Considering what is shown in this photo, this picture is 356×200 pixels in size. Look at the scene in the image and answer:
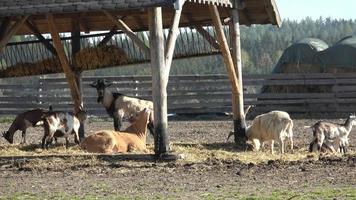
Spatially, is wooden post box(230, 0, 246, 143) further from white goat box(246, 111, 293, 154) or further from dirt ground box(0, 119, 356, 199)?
dirt ground box(0, 119, 356, 199)

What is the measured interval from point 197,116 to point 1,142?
1198 cm

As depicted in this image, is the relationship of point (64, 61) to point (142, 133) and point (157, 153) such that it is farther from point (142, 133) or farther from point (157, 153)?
point (157, 153)

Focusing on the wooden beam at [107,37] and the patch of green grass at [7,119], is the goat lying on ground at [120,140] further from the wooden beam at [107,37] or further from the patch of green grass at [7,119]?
the patch of green grass at [7,119]

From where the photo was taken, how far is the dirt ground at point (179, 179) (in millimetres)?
11242

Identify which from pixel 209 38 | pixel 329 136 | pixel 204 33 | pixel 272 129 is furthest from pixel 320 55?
pixel 272 129

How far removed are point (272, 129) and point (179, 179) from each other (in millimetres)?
5095

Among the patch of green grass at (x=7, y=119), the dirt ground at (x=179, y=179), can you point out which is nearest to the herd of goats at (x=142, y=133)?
the dirt ground at (x=179, y=179)

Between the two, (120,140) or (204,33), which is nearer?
(120,140)

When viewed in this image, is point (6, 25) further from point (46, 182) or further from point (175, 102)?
point (175, 102)

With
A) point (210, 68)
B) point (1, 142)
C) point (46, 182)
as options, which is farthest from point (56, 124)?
point (210, 68)

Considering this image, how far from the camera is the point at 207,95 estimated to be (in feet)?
107

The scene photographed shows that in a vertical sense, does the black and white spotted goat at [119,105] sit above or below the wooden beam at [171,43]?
below

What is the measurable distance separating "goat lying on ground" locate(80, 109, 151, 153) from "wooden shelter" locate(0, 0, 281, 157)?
1.66 m

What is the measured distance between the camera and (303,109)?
31.4 metres
